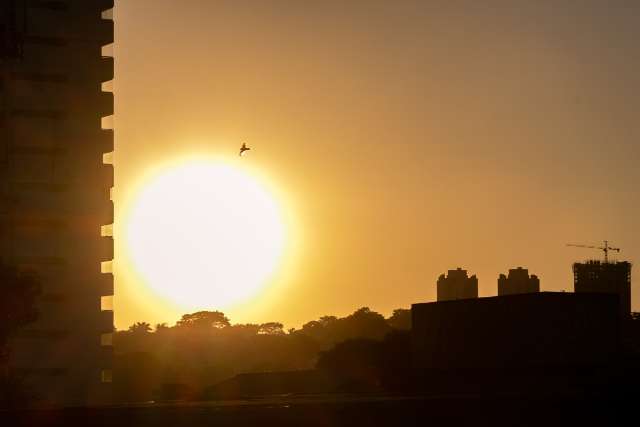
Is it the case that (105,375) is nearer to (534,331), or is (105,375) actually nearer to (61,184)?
(61,184)

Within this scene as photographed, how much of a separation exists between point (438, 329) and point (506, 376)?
16.0m

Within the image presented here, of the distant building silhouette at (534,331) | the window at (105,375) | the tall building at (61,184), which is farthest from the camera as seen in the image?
the window at (105,375)

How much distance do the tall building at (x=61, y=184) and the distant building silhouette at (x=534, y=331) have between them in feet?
117

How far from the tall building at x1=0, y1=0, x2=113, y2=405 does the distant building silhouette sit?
1403 inches

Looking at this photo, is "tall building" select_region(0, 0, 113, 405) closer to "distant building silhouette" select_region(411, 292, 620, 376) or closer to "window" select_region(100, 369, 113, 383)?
"window" select_region(100, 369, 113, 383)

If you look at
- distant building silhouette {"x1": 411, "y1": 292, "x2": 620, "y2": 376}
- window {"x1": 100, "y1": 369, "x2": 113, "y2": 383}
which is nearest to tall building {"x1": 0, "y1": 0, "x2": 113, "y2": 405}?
window {"x1": 100, "y1": 369, "x2": 113, "y2": 383}

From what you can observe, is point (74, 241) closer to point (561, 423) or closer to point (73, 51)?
point (73, 51)

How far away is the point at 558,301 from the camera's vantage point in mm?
116312

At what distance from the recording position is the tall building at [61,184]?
393ft

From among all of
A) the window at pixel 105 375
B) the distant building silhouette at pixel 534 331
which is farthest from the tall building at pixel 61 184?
the distant building silhouette at pixel 534 331

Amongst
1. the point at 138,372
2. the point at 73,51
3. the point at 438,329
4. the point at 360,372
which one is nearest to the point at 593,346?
the point at 438,329

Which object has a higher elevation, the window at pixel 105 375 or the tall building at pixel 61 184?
the tall building at pixel 61 184

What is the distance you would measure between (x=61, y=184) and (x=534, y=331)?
Answer: 4937 cm

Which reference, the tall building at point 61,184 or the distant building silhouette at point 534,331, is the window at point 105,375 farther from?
the distant building silhouette at point 534,331
